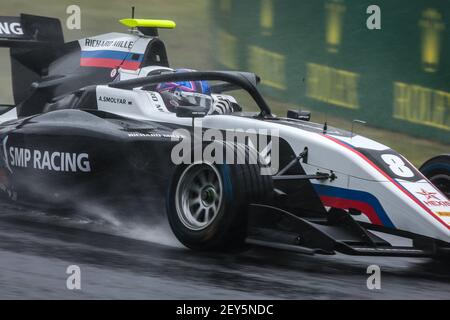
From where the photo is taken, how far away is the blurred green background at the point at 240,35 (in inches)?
437

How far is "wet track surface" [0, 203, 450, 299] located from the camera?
16.6 feet

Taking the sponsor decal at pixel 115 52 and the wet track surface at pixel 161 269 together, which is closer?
the wet track surface at pixel 161 269

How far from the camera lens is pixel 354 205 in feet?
20.1

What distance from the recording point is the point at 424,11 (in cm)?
1084

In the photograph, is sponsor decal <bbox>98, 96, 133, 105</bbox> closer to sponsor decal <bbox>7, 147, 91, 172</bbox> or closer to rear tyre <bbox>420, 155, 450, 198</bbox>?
sponsor decal <bbox>7, 147, 91, 172</bbox>

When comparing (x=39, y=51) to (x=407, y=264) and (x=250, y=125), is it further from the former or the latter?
(x=407, y=264)

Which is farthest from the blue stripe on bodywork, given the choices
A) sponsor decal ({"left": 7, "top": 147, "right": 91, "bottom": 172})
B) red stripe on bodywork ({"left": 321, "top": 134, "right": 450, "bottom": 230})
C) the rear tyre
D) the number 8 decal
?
sponsor decal ({"left": 7, "top": 147, "right": 91, "bottom": 172})

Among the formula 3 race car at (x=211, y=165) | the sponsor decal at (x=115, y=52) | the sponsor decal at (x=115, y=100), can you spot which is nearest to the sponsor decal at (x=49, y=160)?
the formula 3 race car at (x=211, y=165)

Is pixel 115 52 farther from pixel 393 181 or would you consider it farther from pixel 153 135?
pixel 393 181


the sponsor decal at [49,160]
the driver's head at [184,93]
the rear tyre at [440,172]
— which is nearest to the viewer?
the sponsor decal at [49,160]

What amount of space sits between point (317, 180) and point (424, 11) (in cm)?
507

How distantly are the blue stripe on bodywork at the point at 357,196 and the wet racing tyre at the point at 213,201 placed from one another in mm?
385

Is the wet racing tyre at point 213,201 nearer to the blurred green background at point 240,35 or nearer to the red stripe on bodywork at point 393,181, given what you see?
the red stripe on bodywork at point 393,181
